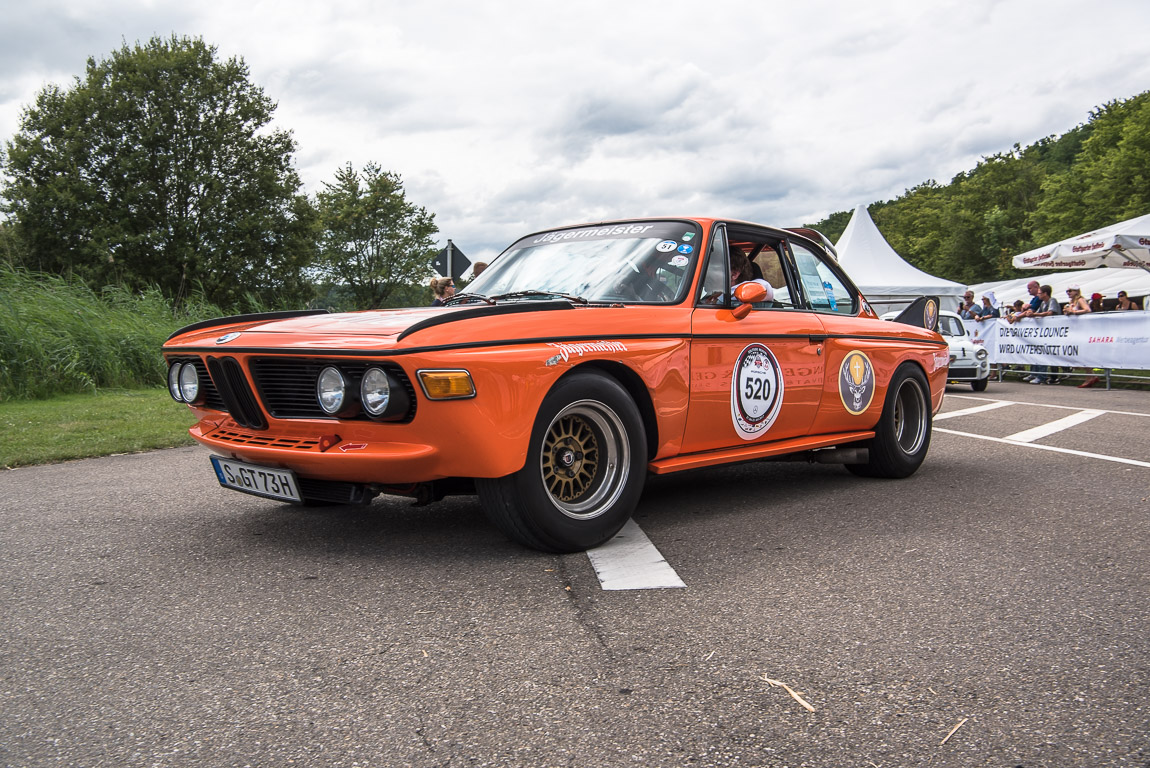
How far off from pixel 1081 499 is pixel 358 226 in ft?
158

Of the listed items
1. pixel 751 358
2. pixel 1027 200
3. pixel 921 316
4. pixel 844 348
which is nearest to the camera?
pixel 751 358

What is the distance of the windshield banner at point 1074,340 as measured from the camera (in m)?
14.3

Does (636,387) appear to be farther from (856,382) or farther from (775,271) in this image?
(856,382)

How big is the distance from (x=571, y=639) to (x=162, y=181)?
37.9m

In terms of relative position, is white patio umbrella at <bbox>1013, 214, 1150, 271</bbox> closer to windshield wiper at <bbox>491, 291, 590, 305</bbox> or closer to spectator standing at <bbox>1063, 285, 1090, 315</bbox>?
spectator standing at <bbox>1063, 285, 1090, 315</bbox>

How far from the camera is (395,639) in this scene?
265 cm

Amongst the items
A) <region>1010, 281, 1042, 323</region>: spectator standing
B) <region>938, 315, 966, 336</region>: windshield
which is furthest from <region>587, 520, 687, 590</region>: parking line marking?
<region>1010, 281, 1042, 323</region>: spectator standing

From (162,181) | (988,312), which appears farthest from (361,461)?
(162,181)

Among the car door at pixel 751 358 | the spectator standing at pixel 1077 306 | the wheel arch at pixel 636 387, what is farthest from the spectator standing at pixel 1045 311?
the wheel arch at pixel 636 387

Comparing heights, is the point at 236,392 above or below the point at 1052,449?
above

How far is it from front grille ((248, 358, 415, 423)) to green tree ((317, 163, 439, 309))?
156ft

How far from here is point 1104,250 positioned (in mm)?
14836

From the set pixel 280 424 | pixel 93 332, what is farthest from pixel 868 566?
pixel 93 332

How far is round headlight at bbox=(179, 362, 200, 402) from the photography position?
401 centimetres
